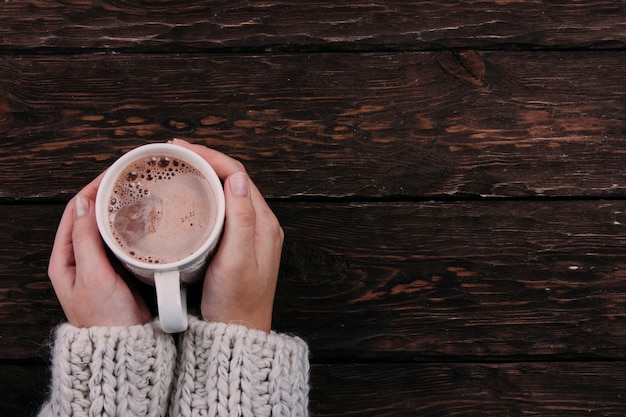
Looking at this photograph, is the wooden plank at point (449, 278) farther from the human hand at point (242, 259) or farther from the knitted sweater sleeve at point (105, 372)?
the knitted sweater sleeve at point (105, 372)

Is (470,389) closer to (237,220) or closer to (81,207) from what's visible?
(237,220)

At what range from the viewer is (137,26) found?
2.91 ft

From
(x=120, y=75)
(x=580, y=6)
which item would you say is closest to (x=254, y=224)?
(x=120, y=75)

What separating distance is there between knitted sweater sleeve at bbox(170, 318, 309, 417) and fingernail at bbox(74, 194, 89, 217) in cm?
18

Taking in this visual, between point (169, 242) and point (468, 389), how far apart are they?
48 cm

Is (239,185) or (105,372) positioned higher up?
(239,185)

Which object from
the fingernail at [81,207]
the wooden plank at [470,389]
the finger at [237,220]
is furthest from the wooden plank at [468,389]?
the fingernail at [81,207]

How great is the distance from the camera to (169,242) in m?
0.69

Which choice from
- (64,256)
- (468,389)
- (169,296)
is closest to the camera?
(169,296)

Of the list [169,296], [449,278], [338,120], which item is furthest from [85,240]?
[449,278]

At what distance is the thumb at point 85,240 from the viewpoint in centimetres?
70

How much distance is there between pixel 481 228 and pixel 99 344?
1.74ft

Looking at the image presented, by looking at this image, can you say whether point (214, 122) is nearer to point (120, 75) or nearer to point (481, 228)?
point (120, 75)

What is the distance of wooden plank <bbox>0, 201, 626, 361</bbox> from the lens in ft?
2.88
